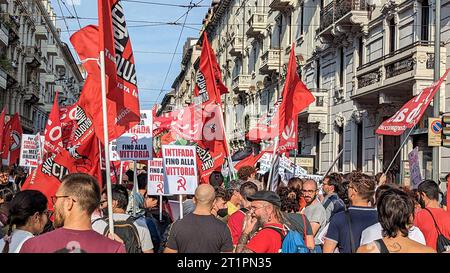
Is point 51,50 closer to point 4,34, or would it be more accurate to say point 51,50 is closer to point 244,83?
point 4,34

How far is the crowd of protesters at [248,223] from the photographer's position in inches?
156

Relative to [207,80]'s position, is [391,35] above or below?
above

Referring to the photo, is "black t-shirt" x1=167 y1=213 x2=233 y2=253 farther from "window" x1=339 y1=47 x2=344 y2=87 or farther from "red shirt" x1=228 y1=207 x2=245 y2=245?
"window" x1=339 y1=47 x2=344 y2=87

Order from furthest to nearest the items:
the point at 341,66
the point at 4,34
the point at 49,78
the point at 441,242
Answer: the point at 49,78
the point at 4,34
the point at 341,66
the point at 441,242

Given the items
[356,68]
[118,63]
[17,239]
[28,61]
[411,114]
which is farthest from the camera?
[28,61]

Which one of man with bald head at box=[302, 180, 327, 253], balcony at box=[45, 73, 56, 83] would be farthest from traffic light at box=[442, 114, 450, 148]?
balcony at box=[45, 73, 56, 83]

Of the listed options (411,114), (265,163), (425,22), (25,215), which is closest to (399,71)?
(425,22)

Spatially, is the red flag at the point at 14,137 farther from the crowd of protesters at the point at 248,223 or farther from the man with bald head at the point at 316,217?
the man with bald head at the point at 316,217

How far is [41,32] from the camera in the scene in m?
65.1

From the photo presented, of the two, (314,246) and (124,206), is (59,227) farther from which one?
(314,246)

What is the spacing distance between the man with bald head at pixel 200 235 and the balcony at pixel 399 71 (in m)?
13.3

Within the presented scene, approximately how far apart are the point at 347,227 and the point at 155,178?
4518 mm

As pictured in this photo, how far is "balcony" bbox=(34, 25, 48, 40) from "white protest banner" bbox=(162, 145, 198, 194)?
190 ft
